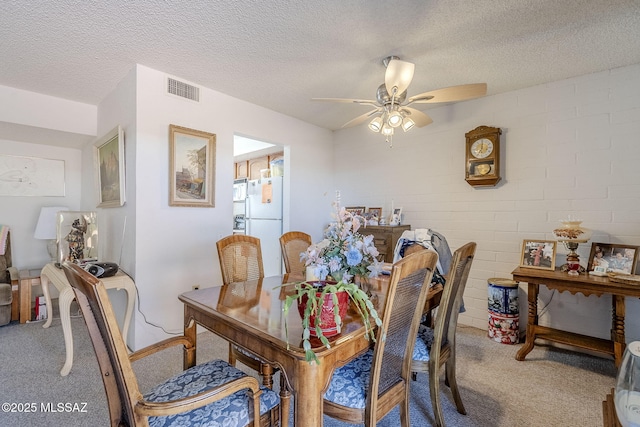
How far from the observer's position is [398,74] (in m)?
2.01

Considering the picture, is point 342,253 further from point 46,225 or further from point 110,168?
point 46,225

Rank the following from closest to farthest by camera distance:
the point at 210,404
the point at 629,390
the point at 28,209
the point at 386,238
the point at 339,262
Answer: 1. the point at 629,390
2. the point at 210,404
3. the point at 339,262
4. the point at 386,238
5. the point at 28,209

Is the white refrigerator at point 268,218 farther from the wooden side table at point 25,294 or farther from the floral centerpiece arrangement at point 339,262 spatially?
the floral centerpiece arrangement at point 339,262

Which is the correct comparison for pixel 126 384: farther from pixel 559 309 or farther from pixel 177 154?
pixel 559 309

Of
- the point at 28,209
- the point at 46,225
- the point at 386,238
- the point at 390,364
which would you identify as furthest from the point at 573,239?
the point at 28,209

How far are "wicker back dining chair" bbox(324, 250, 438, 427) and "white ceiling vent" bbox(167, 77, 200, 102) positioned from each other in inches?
110

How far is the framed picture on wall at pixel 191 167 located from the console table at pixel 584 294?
3140mm

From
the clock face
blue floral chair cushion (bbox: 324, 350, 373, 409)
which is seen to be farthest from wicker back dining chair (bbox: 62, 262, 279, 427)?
the clock face

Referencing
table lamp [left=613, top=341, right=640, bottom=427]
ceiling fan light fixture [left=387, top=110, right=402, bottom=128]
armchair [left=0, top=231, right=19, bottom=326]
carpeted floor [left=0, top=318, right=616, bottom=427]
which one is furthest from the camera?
armchair [left=0, top=231, right=19, bottom=326]

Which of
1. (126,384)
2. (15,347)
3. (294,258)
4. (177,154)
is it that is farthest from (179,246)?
(126,384)

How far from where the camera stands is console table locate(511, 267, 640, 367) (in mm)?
2246

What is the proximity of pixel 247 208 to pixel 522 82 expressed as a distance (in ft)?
12.8

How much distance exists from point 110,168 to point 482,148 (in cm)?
404

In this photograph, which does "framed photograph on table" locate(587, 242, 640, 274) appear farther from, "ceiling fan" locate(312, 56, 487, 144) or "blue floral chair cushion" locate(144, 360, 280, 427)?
"blue floral chair cushion" locate(144, 360, 280, 427)
